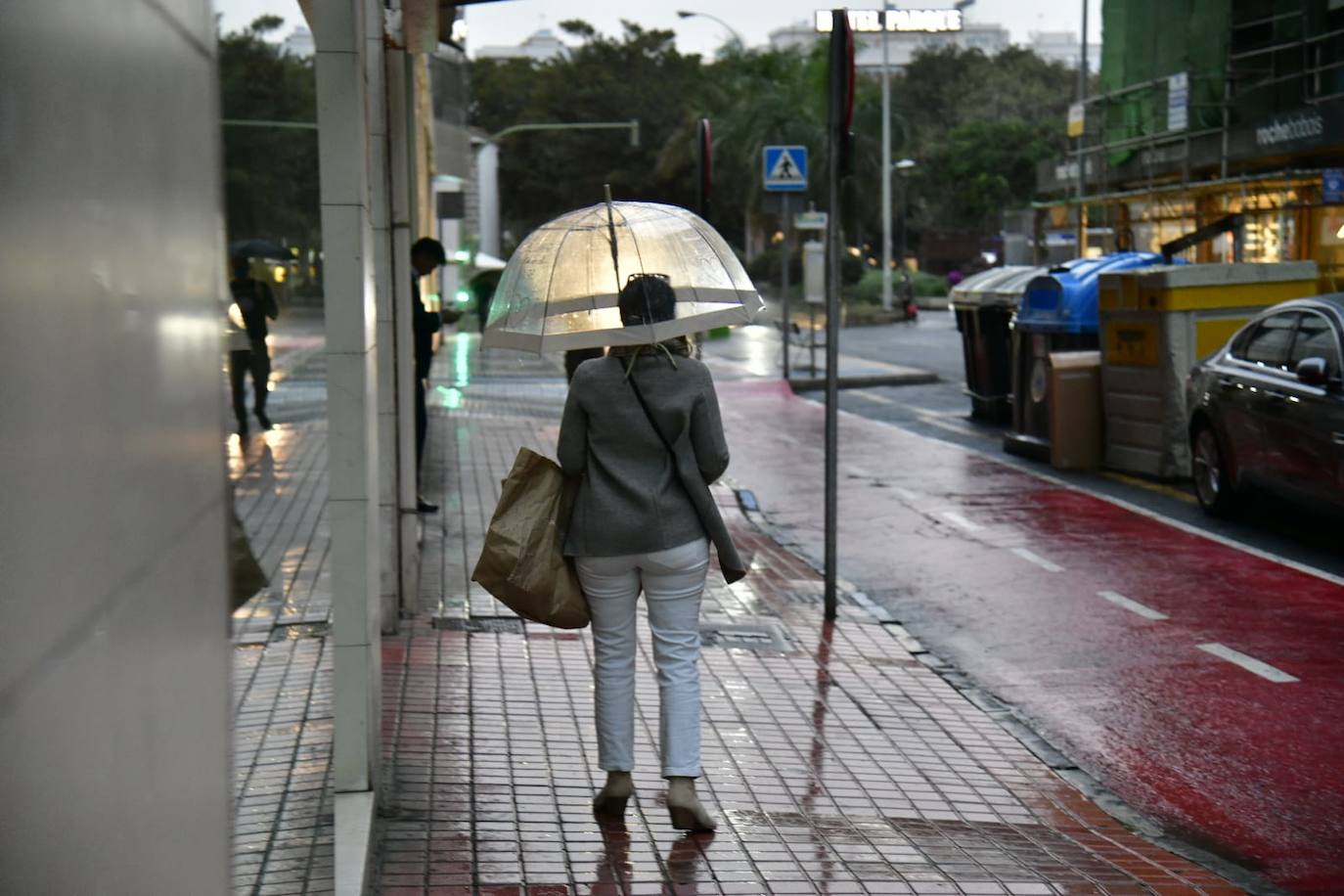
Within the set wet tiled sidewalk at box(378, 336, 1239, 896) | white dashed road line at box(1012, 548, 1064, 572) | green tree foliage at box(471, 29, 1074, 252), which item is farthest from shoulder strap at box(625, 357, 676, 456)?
green tree foliage at box(471, 29, 1074, 252)

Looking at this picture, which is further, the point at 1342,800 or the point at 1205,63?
the point at 1205,63

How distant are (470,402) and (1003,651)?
13.6m

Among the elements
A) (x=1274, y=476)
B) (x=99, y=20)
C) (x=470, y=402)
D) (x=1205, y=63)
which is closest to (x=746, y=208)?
(x=1205, y=63)

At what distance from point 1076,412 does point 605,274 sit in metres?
10.5

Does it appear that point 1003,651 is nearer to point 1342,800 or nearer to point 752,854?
point 1342,800

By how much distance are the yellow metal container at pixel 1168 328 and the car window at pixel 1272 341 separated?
56.8 inches

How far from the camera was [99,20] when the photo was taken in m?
1.82

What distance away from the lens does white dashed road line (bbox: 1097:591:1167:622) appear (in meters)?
9.21

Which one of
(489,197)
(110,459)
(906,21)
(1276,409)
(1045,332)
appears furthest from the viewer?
(489,197)

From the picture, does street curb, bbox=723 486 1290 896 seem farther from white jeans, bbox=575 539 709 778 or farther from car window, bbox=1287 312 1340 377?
car window, bbox=1287 312 1340 377

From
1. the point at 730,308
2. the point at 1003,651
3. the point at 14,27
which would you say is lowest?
the point at 1003,651

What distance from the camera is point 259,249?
12.4 ft

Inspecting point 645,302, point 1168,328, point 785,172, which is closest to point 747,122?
point 785,172

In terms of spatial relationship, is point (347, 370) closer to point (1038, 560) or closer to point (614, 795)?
point (614, 795)
